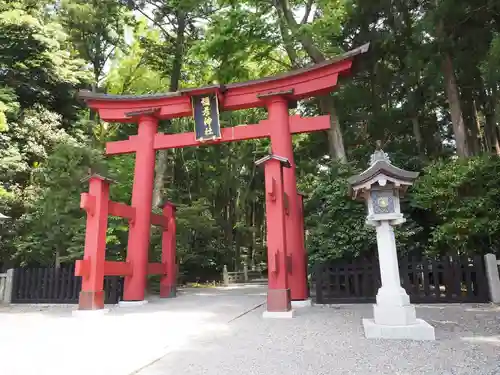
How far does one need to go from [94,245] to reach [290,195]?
178 inches

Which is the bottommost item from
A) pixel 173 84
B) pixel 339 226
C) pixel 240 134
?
pixel 339 226

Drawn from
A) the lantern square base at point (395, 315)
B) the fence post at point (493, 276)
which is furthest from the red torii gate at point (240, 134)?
the fence post at point (493, 276)

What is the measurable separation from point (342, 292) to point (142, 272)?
4.91m

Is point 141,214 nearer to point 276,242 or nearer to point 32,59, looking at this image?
point 276,242

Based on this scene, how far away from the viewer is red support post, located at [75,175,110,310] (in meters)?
7.48

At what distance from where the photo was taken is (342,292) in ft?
27.5

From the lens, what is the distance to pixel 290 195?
855 cm

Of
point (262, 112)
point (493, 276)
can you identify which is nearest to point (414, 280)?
point (493, 276)

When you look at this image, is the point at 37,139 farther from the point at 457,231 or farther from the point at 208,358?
the point at 457,231

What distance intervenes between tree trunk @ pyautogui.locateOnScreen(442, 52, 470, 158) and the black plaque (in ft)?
22.4

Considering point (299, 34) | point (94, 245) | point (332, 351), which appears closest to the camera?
point (332, 351)

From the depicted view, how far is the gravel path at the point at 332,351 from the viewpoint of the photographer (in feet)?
11.2

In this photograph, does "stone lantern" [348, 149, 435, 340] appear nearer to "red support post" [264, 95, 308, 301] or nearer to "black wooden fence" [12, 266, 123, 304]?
"red support post" [264, 95, 308, 301]

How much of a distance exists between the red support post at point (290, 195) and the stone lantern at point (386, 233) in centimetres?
290
